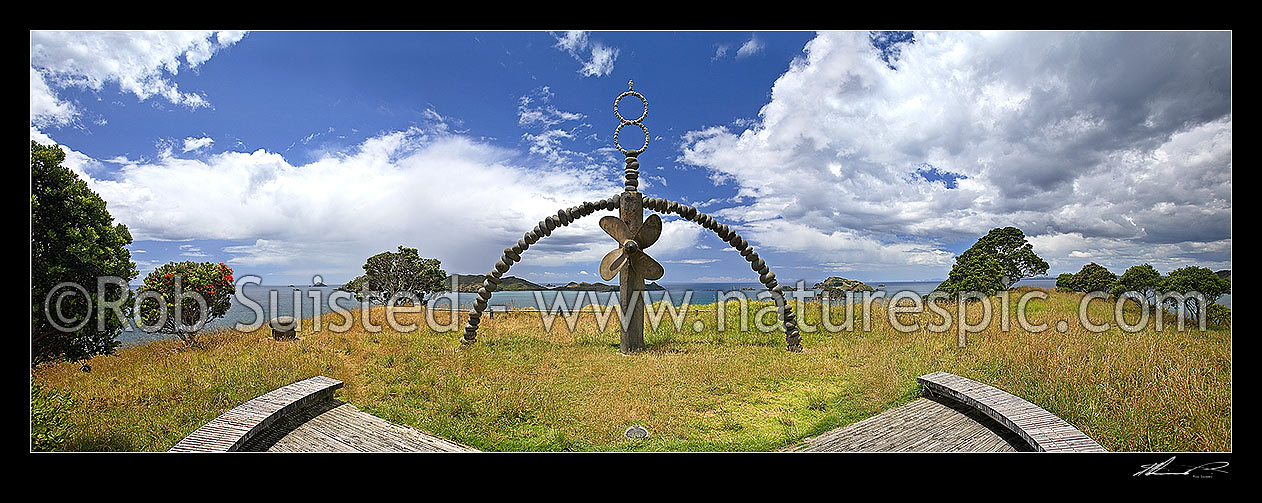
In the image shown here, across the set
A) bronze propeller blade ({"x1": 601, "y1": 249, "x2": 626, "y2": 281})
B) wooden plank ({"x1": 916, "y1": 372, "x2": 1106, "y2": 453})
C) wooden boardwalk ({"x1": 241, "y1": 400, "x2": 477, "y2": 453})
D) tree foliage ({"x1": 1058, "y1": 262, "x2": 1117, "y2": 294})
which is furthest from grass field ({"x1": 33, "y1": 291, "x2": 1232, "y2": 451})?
tree foliage ({"x1": 1058, "y1": 262, "x2": 1117, "y2": 294})

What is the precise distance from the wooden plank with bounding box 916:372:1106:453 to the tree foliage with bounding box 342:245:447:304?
14.9 metres

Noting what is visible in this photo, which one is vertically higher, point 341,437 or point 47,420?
point 47,420

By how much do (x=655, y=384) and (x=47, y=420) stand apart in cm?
588

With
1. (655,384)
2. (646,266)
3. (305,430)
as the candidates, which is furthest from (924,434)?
(305,430)

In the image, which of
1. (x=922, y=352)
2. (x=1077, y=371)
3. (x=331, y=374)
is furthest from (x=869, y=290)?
(x=331, y=374)

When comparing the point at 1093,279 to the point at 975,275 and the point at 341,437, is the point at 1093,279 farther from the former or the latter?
the point at 341,437

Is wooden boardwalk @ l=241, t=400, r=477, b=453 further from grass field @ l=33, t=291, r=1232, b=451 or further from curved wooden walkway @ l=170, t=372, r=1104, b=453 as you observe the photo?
grass field @ l=33, t=291, r=1232, b=451

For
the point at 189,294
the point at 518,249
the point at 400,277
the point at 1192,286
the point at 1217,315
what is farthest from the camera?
the point at 400,277

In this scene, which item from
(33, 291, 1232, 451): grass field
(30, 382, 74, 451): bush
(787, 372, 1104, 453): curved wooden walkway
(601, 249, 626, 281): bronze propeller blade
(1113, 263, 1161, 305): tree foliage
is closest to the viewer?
(787, 372, 1104, 453): curved wooden walkway

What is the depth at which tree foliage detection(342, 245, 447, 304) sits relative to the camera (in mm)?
16484

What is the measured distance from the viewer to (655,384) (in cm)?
681

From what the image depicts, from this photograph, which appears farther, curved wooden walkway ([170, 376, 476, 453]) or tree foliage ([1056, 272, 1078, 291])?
tree foliage ([1056, 272, 1078, 291])
